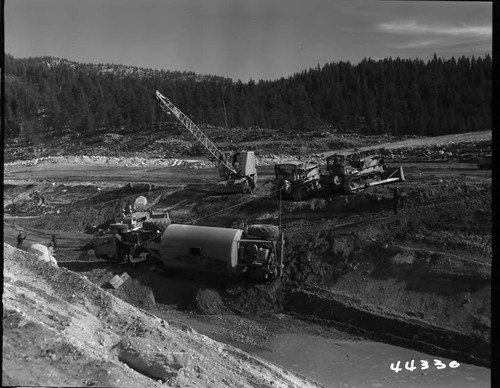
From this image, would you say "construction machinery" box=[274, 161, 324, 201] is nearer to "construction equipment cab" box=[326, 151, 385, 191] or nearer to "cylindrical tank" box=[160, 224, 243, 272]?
"construction equipment cab" box=[326, 151, 385, 191]

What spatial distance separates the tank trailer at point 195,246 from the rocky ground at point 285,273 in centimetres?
13

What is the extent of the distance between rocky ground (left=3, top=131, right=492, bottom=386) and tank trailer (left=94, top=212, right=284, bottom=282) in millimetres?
A: 130

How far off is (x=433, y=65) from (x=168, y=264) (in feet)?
7.69

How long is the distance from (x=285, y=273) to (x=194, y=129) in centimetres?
147

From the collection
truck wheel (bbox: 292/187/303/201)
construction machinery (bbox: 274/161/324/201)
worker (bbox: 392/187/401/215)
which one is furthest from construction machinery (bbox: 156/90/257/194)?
worker (bbox: 392/187/401/215)

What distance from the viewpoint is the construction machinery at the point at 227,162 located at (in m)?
3.86

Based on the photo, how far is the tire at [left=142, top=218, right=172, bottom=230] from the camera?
4.33 metres

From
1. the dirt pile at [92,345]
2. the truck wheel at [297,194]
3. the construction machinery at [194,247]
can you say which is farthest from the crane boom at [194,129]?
the dirt pile at [92,345]

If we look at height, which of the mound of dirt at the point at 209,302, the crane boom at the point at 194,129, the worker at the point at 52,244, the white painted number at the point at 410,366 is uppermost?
the crane boom at the point at 194,129

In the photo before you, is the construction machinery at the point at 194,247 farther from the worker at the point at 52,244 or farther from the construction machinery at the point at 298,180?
the construction machinery at the point at 298,180

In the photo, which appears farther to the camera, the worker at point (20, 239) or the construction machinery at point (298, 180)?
the construction machinery at point (298, 180)

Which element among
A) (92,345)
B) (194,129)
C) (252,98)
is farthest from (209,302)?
(92,345)

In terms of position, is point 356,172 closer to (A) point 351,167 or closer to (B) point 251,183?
(A) point 351,167

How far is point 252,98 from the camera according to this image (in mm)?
3539
